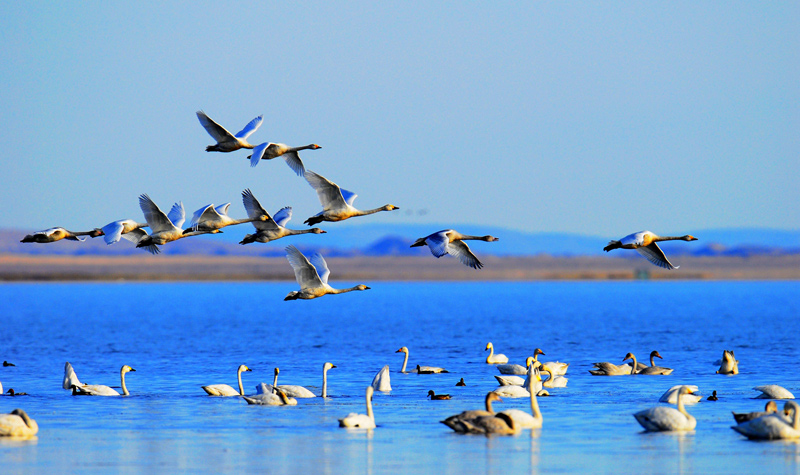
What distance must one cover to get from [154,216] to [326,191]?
10.9ft

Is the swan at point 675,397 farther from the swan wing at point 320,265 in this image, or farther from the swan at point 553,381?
the swan wing at point 320,265

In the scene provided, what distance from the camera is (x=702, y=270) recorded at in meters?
194

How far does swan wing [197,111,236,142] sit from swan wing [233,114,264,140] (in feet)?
0.95

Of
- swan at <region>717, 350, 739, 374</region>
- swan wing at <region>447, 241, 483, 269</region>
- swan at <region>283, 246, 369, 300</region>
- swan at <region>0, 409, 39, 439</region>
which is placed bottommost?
swan at <region>0, 409, 39, 439</region>

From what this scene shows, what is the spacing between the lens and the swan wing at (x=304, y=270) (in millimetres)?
23156

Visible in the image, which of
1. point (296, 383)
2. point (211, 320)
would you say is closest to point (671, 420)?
point (296, 383)

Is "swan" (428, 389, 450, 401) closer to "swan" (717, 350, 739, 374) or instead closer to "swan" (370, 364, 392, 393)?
"swan" (370, 364, 392, 393)

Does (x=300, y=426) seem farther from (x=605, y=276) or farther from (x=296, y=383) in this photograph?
(x=605, y=276)

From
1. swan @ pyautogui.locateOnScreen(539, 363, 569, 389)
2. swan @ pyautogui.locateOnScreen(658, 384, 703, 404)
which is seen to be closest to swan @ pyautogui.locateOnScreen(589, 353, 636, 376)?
swan @ pyautogui.locateOnScreen(539, 363, 569, 389)

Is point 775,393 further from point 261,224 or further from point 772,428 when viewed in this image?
point 261,224

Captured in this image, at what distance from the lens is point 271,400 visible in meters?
26.0

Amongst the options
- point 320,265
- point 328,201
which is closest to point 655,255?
point 328,201

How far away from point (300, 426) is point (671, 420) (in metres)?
A: 7.07

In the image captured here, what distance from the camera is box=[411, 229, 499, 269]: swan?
20.5 meters
